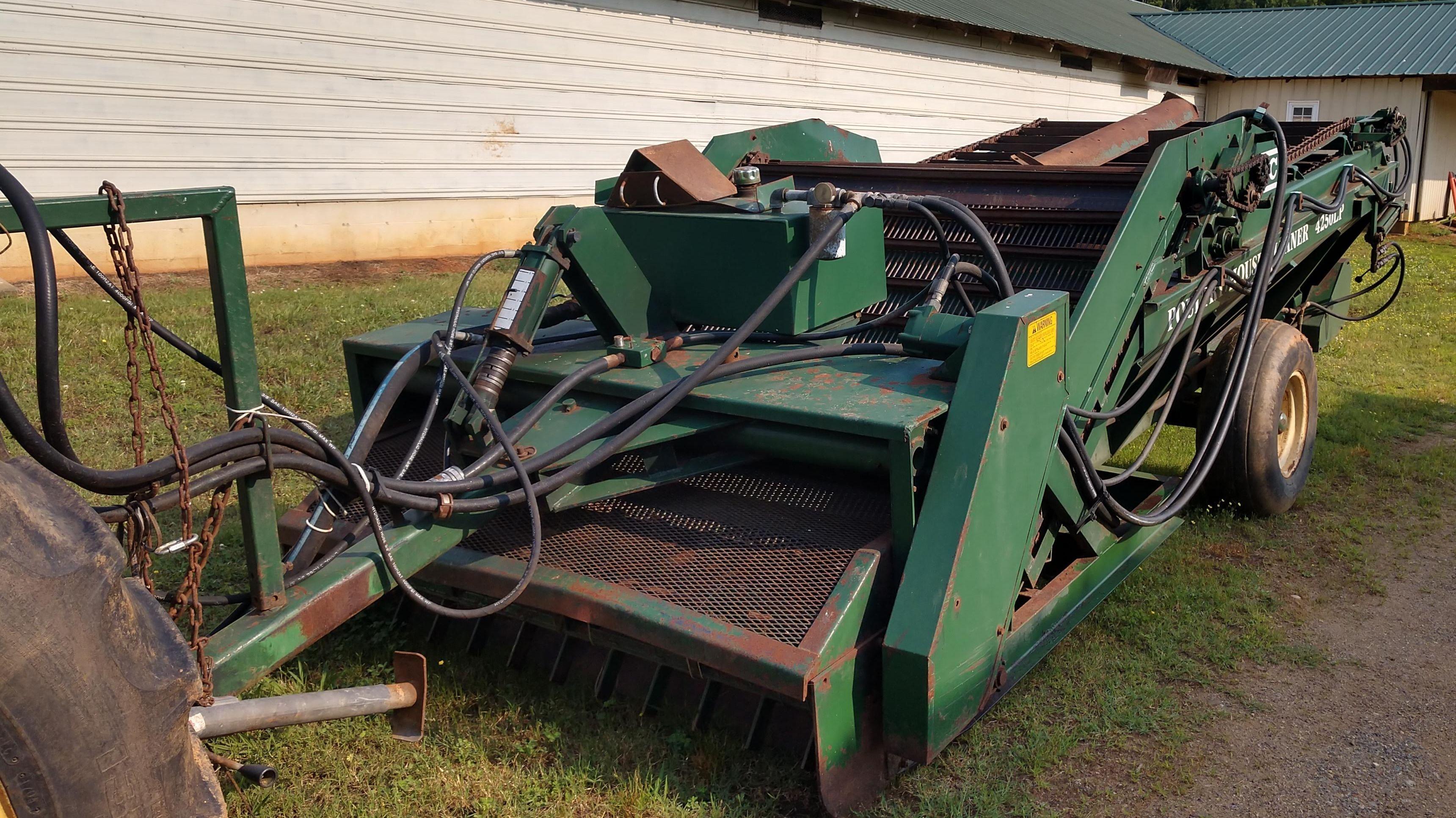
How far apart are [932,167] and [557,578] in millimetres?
2495

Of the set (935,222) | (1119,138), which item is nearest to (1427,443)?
(1119,138)

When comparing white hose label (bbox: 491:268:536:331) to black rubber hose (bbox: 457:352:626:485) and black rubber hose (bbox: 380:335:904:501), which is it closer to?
black rubber hose (bbox: 457:352:626:485)

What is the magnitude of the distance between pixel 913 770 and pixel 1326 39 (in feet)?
75.7

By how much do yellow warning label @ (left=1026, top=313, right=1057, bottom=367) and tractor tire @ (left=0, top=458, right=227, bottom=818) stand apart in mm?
2034

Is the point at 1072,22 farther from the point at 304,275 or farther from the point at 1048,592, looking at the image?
the point at 1048,592

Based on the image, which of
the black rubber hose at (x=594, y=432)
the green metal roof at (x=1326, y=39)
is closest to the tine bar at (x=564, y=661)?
the black rubber hose at (x=594, y=432)

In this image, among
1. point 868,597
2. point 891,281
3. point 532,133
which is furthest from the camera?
point 532,133

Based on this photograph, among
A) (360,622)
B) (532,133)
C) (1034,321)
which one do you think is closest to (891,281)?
(1034,321)

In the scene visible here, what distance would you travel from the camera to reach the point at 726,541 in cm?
308

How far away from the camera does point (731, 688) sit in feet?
10.1

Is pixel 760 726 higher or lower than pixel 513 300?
lower

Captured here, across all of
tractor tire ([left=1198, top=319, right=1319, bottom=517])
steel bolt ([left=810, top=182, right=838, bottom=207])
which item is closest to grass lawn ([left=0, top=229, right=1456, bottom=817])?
tractor tire ([left=1198, top=319, right=1319, bottom=517])

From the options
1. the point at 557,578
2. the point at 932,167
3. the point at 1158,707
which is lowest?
the point at 1158,707

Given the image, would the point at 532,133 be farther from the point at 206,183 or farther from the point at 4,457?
the point at 4,457
